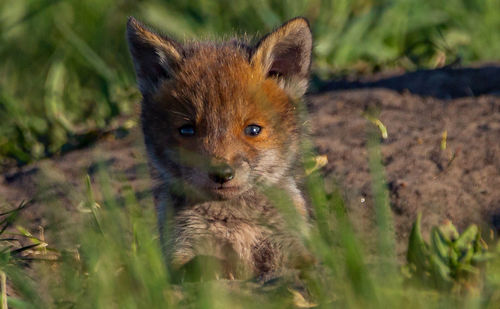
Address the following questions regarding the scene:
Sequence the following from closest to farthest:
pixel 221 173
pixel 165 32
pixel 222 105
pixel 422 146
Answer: pixel 221 173, pixel 222 105, pixel 422 146, pixel 165 32

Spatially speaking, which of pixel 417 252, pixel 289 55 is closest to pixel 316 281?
pixel 417 252

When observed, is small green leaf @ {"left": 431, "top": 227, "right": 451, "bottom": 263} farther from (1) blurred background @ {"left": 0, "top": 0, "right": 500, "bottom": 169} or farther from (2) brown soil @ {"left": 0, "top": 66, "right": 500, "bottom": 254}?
(1) blurred background @ {"left": 0, "top": 0, "right": 500, "bottom": 169}

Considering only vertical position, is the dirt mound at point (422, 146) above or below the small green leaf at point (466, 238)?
above

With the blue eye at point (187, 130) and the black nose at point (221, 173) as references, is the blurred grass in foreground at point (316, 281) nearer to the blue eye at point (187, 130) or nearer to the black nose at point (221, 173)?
the black nose at point (221, 173)

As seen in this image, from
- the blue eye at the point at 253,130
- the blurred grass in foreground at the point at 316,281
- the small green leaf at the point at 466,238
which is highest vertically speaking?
the blue eye at the point at 253,130

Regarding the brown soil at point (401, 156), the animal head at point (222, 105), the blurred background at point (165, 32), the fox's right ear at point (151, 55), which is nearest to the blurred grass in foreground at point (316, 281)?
the animal head at point (222, 105)

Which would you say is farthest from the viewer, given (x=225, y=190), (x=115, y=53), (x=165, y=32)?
(x=115, y=53)

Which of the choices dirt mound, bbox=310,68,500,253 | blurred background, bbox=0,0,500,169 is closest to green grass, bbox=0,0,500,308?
blurred background, bbox=0,0,500,169

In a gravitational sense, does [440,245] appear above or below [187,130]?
below

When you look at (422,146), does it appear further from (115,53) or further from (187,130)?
(115,53)
